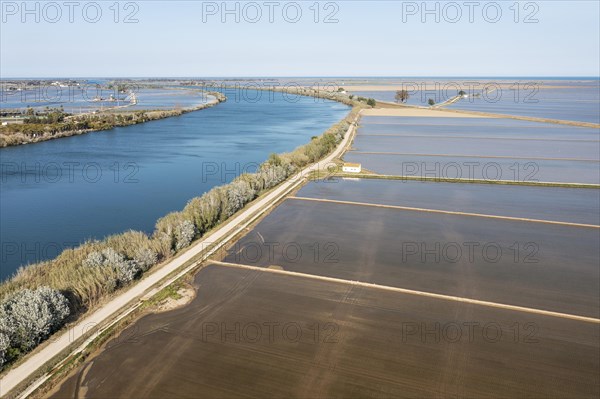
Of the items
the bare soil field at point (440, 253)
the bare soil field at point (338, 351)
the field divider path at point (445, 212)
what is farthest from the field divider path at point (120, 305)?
the field divider path at point (445, 212)

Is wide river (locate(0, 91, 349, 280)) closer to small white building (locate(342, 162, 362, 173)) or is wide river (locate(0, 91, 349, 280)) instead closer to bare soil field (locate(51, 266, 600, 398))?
small white building (locate(342, 162, 362, 173))

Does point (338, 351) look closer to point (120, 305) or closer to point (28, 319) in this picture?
point (120, 305)

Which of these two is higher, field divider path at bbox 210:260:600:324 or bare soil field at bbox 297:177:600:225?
bare soil field at bbox 297:177:600:225

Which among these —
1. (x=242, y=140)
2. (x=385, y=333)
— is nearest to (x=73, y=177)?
(x=242, y=140)

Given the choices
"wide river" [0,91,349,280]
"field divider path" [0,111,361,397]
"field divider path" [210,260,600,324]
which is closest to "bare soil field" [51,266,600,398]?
"field divider path" [210,260,600,324]

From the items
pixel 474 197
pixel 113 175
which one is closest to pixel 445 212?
pixel 474 197

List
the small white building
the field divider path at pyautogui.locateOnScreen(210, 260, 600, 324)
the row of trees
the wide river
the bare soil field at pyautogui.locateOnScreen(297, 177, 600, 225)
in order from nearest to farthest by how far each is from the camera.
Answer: the row of trees, the field divider path at pyautogui.locateOnScreen(210, 260, 600, 324), the wide river, the bare soil field at pyautogui.locateOnScreen(297, 177, 600, 225), the small white building

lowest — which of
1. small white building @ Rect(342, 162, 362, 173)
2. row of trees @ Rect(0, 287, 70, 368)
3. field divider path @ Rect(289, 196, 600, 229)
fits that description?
row of trees @ Rect(0, 287, 70, 368)
